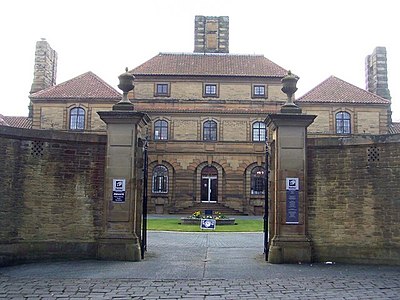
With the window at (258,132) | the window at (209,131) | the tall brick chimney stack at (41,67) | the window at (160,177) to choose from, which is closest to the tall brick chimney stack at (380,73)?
the window at (258,132)

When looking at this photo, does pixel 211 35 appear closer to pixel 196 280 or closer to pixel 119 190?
pixel 119 190

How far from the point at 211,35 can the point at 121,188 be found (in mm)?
38085

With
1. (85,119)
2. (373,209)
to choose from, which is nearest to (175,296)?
(373,209)

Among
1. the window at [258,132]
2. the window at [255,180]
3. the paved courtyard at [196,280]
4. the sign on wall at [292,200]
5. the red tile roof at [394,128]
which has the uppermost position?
the red tile roof at [394,128]

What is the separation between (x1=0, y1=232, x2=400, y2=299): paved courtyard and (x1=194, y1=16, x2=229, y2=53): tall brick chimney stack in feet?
121

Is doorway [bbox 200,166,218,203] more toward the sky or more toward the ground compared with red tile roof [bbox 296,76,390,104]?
more toward the ground

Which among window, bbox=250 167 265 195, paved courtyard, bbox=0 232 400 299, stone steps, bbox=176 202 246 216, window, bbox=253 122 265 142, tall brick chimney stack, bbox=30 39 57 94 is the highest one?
tall brick chimney stack, bbox=30 39 57 94

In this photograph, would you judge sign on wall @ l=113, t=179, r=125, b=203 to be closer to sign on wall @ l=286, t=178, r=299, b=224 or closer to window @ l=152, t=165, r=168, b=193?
sign on wall @ l=286, t=178, r=299, b=224

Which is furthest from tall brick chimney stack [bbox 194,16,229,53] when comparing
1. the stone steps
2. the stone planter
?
the stone planter

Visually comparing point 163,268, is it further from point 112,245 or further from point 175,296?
point 175,296

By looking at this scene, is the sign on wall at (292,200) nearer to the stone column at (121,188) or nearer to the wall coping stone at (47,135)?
A: the stone column at (121,188)

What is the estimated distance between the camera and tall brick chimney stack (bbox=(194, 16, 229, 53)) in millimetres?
47406

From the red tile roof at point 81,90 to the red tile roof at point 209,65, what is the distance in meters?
2.92

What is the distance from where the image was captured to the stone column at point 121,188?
38.7ft
